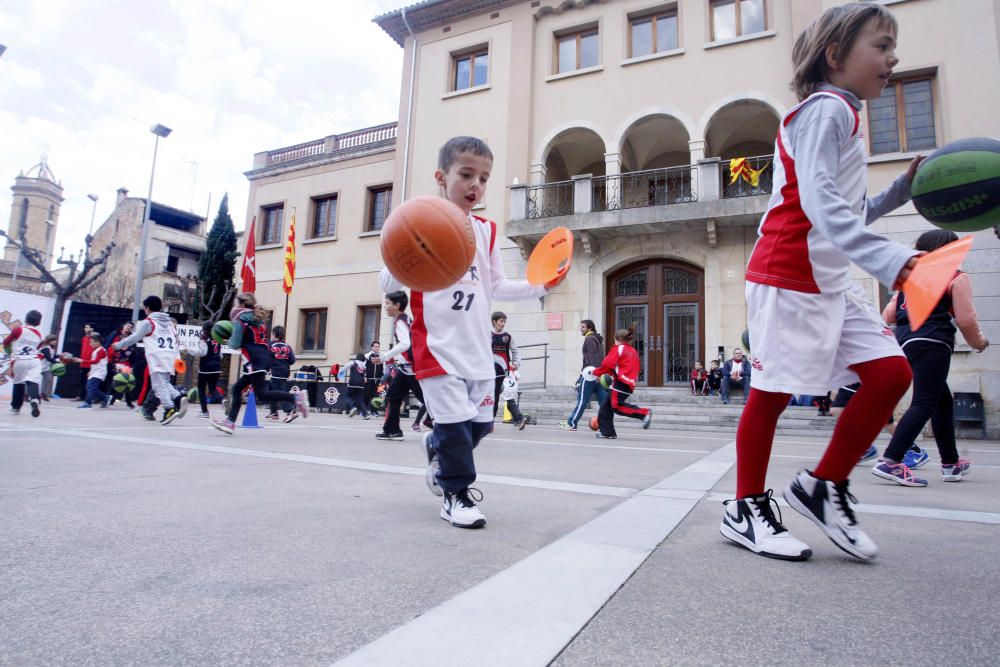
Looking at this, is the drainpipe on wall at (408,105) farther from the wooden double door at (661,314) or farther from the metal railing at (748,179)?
the metal railing at (748,179)

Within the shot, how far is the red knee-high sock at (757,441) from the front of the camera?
210cm

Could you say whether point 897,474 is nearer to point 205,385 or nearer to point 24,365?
point 205,385

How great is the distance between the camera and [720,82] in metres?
14.8

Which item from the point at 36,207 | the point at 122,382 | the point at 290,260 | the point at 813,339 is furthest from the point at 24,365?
the point at 36,207

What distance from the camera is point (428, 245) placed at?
228 centimetres

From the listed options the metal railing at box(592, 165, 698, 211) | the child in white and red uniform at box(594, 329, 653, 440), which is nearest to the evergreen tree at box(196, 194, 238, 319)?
the metal railing at box(592, 165, 698, 211)

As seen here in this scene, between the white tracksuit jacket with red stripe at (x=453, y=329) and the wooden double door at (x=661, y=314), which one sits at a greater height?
the wooden double door at (x=661, y=314)

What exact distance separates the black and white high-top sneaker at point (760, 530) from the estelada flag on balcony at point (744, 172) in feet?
44.0

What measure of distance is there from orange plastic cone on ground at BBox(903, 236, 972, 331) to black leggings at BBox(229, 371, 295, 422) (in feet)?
21.9

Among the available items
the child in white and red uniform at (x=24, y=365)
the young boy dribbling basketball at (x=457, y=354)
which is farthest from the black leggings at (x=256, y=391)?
the young boy dribbling basketball at (x=457, y=354)

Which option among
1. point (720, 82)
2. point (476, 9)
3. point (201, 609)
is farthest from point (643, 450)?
point (476, 9)

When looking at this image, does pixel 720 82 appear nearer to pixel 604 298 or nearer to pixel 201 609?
pixel 604 298

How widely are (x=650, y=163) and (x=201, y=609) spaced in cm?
1862

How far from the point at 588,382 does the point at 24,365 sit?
331 inches
